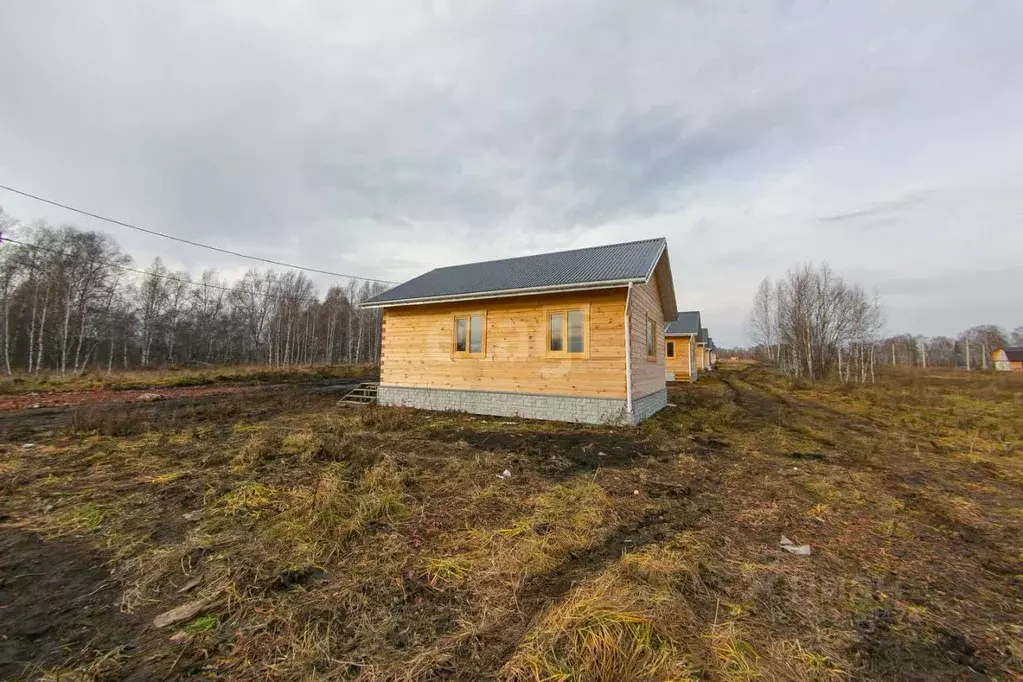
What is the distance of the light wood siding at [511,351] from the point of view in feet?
35.0

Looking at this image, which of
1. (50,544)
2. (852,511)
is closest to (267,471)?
(50,544)

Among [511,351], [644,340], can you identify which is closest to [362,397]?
[511,351]

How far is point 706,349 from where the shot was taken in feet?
152

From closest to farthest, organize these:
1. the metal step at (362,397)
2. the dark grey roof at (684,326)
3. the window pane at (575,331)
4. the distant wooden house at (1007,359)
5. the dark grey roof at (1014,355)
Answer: the window pane at (575,331) < the metal step at (362,397) < the dark grey roof at (684,326) < the dark grey roof at (1014,355) < the distant wooden house at (1007,359)

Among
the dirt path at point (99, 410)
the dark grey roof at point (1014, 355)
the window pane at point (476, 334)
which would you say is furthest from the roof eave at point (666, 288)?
the dark grey roof at point (1014, 355)

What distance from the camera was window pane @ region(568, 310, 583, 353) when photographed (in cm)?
1105

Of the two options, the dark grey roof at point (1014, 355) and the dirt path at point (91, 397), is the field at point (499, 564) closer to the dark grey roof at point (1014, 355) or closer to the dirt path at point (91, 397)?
the dirt path at point (91, 397)

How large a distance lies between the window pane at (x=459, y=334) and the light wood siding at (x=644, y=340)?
217 inches

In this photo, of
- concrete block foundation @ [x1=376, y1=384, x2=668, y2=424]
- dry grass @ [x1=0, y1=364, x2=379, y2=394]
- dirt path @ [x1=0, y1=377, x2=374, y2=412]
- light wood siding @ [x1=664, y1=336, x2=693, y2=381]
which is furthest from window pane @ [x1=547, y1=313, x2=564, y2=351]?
dry grass @ [x1=0, y1=364, x2=379, y2=394]

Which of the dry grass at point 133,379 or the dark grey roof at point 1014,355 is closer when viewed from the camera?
the dry grass at point 133,379

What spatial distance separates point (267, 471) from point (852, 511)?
820cm

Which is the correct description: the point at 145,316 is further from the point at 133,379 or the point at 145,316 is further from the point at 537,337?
the point at 537,337

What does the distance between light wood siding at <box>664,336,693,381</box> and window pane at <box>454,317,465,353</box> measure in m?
19.6

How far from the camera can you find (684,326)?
2861 centimetres
